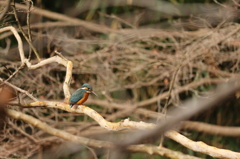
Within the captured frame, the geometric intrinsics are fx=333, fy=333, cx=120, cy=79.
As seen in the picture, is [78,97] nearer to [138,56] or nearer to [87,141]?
[87,141]

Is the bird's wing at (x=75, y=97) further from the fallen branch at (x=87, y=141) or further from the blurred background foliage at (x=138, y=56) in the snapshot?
the blurred background foliage at (x=138, y=56)

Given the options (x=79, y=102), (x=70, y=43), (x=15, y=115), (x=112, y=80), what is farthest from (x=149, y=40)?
(x=79, y=102)

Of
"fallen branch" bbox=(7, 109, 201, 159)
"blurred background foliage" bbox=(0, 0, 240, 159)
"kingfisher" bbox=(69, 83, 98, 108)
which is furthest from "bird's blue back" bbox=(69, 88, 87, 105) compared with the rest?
"blurred background foliage" bbox=(0, 0, 240, 159)

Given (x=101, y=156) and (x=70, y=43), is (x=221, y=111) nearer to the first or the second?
(x=101, y=156)

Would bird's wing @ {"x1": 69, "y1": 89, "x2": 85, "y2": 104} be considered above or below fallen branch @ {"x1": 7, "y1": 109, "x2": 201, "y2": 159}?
above

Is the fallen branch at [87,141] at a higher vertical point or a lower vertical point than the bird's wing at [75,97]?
lower

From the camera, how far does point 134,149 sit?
316 centimetres

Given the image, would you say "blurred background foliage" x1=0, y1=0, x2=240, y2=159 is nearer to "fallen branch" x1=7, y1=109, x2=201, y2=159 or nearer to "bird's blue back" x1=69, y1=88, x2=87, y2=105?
"fallen branch" x1=7, y1=109, x2=201, y2=159

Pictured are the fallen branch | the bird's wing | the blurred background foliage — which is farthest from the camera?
the blurred background foliage

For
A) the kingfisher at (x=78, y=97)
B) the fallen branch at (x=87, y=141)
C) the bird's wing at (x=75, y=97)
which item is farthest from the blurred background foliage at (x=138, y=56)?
the bird's wing at (x=75, y=97)

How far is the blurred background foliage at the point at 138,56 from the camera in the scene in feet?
12.7

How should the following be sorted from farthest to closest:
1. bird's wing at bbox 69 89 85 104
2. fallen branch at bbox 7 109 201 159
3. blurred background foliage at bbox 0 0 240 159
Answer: blurred background foliage at bbox 0 0 240 159 → fallen branch at bbox 7 109 201 159 → bird's wing at bbox 69 89 85 104

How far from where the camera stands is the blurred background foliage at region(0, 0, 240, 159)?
3867mm

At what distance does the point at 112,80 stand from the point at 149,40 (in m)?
0.72
